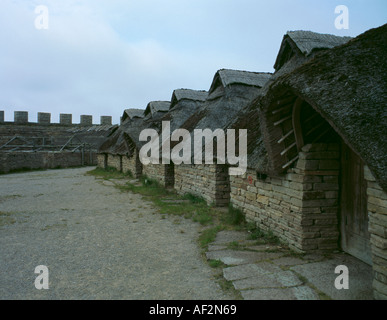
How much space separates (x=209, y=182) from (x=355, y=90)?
599 centimetres

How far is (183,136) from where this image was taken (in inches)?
485

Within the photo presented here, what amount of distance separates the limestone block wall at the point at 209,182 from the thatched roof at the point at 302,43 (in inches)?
138

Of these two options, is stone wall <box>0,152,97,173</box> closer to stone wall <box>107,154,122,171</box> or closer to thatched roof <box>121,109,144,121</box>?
stone wall <box>107,154,122,171</box>

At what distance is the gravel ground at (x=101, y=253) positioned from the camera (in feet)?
12.8

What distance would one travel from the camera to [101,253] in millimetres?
5320

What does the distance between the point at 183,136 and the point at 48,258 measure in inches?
313

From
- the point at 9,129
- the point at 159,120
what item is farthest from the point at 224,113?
the point at 9,129

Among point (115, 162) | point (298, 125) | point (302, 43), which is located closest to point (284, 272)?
point (298, 125)

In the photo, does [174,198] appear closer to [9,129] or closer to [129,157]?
[129,157]

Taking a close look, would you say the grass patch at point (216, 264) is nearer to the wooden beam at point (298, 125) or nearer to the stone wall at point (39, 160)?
the wooden beam at point (298, 125)

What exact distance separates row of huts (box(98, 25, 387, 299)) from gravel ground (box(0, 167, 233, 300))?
1.66m

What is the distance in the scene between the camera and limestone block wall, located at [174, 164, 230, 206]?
28.5 feet

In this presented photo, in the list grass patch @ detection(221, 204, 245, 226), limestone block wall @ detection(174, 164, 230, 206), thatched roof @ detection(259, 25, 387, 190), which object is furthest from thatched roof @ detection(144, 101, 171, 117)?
thatched roof @ detection(259, 25, 387, 190)

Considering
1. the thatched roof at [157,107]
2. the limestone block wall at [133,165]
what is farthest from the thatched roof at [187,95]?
the limestone block wall at [133,165]
